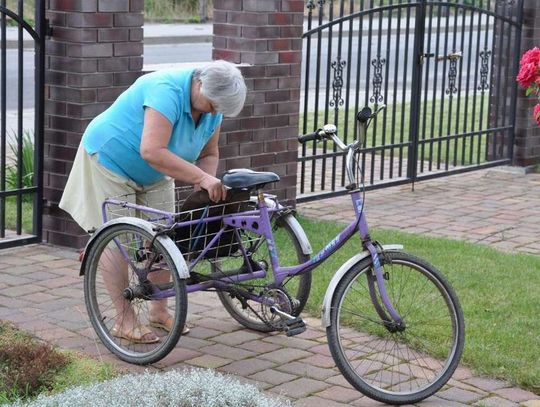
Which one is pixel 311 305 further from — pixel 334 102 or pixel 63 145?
pixel 334 102

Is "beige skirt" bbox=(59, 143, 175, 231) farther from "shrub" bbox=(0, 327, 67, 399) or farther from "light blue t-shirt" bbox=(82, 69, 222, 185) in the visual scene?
"shrub" bbox=(0, 327, 67, 399)

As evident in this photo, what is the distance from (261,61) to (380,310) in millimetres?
3757

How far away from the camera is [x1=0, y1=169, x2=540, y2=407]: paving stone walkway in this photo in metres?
5.02

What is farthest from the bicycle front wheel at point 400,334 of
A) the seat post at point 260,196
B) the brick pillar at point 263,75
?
the brick pillar at point 263,75

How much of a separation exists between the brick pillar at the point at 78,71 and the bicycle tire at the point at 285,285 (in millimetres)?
1908

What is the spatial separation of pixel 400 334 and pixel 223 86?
56.9 inches

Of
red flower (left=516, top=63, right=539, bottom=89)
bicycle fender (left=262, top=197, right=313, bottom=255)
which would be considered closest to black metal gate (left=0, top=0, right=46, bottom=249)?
bicycle fender (left=262, top=197, right=313, bottom=255)

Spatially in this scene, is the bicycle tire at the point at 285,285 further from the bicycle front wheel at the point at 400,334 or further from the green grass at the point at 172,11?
the green grass at the point at 172,11

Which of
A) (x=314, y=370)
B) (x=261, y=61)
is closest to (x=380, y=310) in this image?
(x=314, y=370)

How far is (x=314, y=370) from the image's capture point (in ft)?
17.3

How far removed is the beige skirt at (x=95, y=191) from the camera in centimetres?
550

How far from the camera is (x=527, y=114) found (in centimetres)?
1136

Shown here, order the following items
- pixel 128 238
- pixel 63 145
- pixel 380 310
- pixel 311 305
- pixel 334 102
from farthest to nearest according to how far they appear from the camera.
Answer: pixel 334 102 → pixel 63 145 → pixel 311 305 → pixel 128 238 → pixel 380 310

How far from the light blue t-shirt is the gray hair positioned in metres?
0.19
